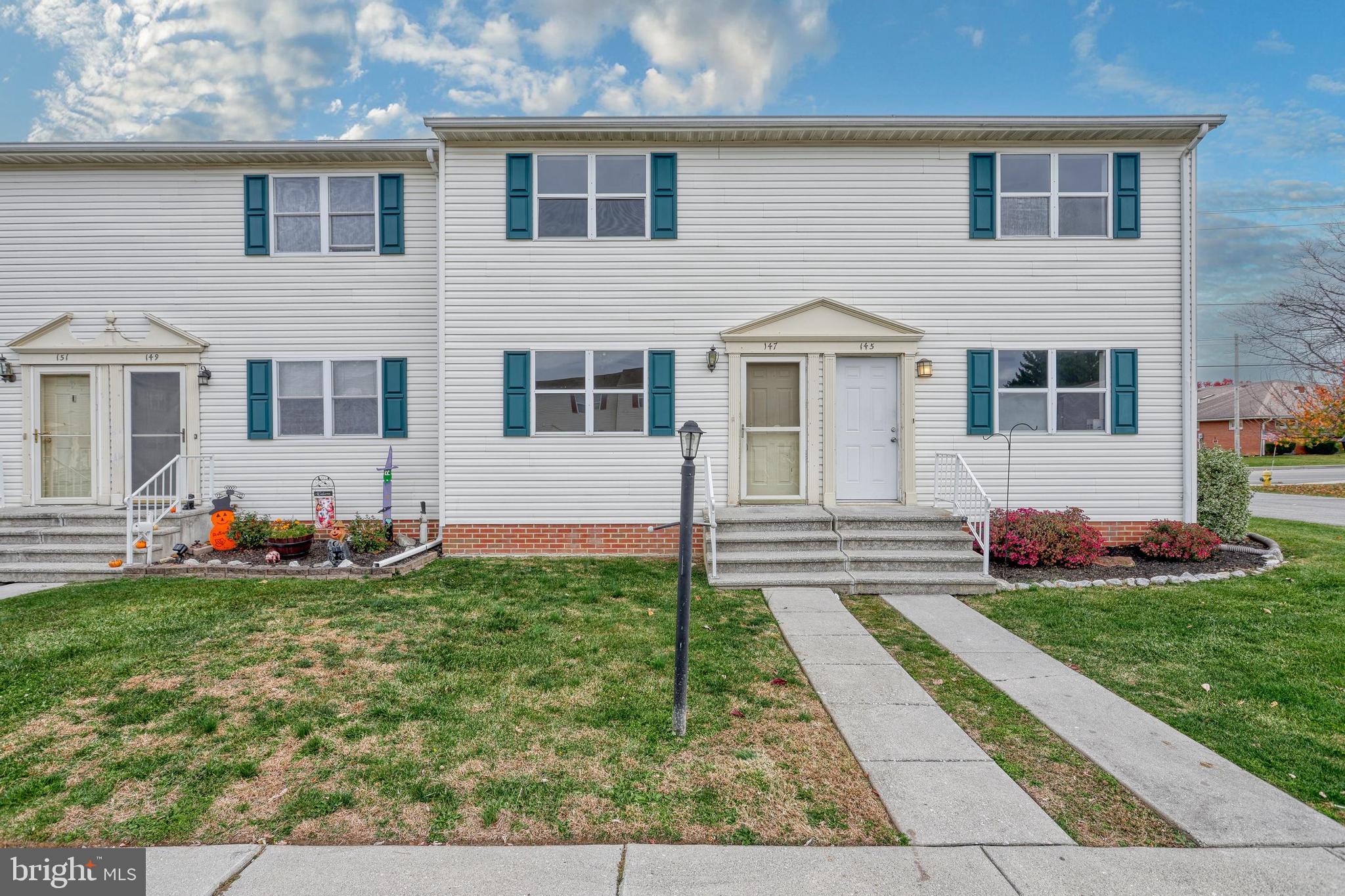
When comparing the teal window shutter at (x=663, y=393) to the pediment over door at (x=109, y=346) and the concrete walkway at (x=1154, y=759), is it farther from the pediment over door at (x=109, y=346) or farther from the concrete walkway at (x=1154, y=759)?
the pediment over door at (x=109, y=346)

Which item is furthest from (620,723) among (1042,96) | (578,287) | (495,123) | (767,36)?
(767,36)

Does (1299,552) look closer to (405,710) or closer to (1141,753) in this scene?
(1141,753)

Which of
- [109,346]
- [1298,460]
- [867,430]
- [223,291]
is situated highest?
[223,291]

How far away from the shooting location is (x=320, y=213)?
907cm

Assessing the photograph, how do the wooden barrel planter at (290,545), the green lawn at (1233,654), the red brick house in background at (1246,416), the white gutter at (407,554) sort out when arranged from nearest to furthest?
the green lawn at (1233,654) < the white gutter at (407,554) < the wooden barrel planter at (290,545) < the red brick house in background at (1246,416)

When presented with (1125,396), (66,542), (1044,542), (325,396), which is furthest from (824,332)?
(66,542)

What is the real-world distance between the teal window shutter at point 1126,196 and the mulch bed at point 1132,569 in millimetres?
4549

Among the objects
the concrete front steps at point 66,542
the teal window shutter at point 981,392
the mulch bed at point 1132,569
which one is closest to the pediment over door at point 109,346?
the concrete front steps at point 66,542

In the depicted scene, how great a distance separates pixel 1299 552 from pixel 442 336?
12.9 m

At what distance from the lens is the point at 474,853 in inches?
98.8

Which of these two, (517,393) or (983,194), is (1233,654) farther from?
(517,393)

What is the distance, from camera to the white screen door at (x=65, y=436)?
9.04 meters

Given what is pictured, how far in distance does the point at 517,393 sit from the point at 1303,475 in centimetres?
3294

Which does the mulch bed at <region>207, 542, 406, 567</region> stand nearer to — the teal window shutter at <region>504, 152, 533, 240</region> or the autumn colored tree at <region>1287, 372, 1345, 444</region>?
the teal window shutter at <region>504, 152, 533, 240</region>
